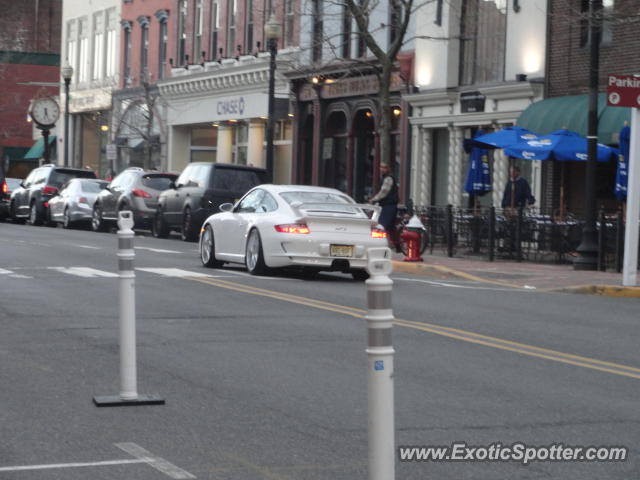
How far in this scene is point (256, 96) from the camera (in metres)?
45.9

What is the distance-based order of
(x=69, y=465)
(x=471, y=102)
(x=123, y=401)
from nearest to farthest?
1. (x=69, y=465)
2. (x=123, y=401)
3. (x=471, y=102)

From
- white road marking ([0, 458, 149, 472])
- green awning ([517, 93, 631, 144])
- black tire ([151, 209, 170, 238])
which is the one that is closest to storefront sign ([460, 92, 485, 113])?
green awning ([517, 93, 631, 144])

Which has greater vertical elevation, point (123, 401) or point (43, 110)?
point (43, 110)

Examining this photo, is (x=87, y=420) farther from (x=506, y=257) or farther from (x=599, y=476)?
(x=506, y=257)

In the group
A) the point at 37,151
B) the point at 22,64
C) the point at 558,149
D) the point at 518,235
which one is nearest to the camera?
the point at 558,149

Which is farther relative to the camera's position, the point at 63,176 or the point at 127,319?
the point at 63,176

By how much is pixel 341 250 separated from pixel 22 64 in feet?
216

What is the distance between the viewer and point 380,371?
17.8 ft

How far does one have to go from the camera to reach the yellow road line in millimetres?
10977

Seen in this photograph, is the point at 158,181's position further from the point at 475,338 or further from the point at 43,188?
the point at 475,338

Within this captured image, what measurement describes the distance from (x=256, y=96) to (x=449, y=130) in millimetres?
12300

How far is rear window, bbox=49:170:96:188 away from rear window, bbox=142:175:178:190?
6555mm

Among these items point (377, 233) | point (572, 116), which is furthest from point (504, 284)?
point (572, 116)

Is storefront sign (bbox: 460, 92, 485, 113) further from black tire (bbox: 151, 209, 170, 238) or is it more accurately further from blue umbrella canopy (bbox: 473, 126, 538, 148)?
black tire (bbox: 151, 209, 170, 238)
